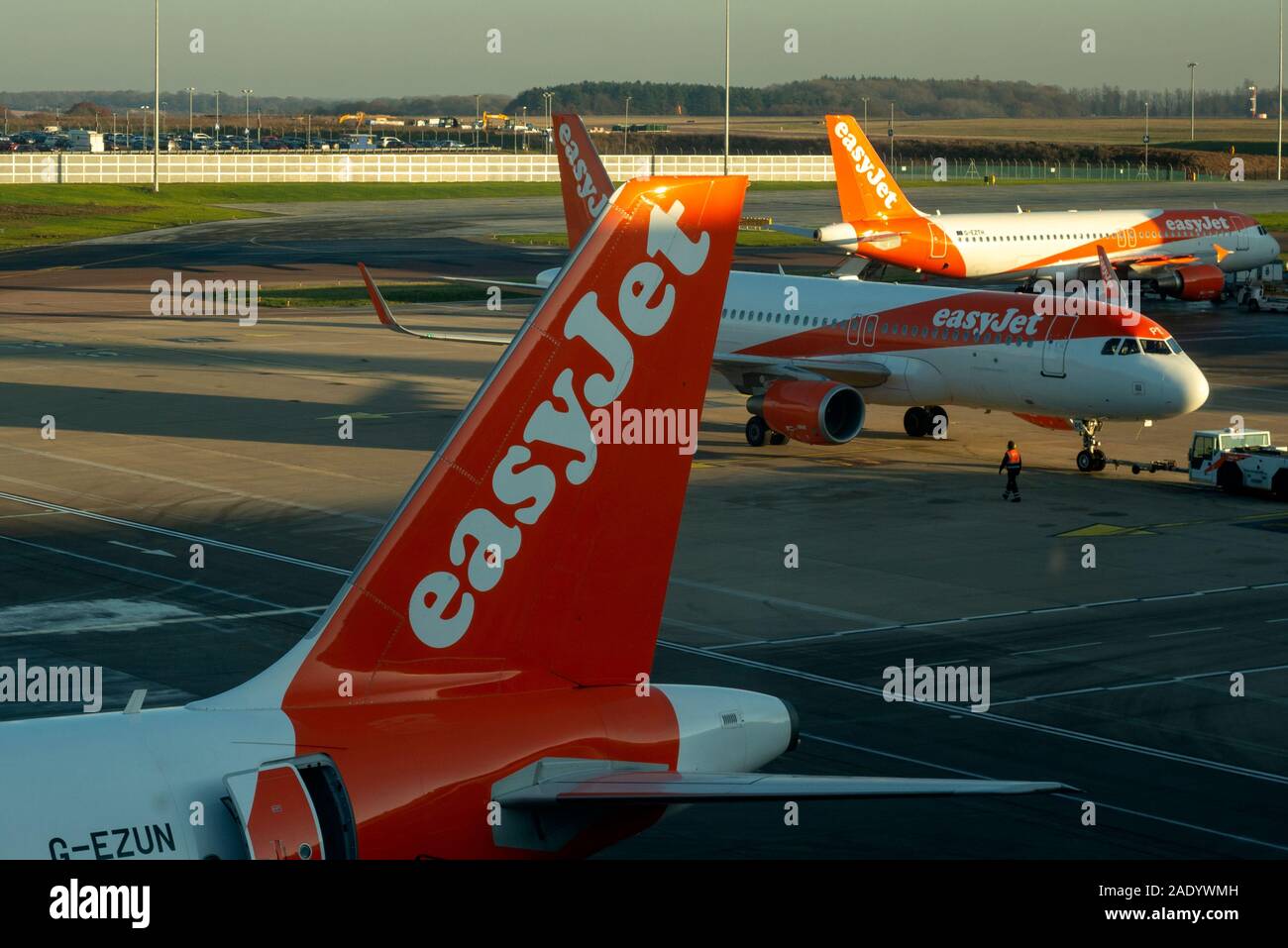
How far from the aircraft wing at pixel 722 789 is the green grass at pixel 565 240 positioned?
106 metres

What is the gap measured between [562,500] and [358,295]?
254ft

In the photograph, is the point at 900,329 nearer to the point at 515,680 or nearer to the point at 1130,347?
the point at 1130,347

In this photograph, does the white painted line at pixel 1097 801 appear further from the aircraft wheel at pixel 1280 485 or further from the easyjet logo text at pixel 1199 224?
the easyjet logo text at pixel 1199 224

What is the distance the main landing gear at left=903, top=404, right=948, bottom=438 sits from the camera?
4666 cm

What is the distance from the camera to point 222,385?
56.2 m

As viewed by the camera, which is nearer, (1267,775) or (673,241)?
(673,241)

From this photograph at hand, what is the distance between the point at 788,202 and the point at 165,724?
5834 inches

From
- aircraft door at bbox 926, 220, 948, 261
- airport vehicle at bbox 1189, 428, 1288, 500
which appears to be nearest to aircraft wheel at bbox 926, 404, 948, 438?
airport vehicle at bbox 1189, 428, 1288, 500

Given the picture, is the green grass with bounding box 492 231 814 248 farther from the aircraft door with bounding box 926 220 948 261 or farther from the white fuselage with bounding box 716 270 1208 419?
the white fuselage with bounding box 716 270 1208 419

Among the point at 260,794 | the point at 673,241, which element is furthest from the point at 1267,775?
the point at 260,794

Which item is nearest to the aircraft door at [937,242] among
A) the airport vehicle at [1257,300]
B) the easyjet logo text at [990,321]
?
the airport vehicle at [1257,300]

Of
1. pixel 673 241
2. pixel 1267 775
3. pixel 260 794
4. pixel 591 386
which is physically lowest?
pixel 1267 775

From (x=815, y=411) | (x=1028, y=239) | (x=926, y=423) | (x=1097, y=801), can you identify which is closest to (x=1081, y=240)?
(x=1028, y=239)
